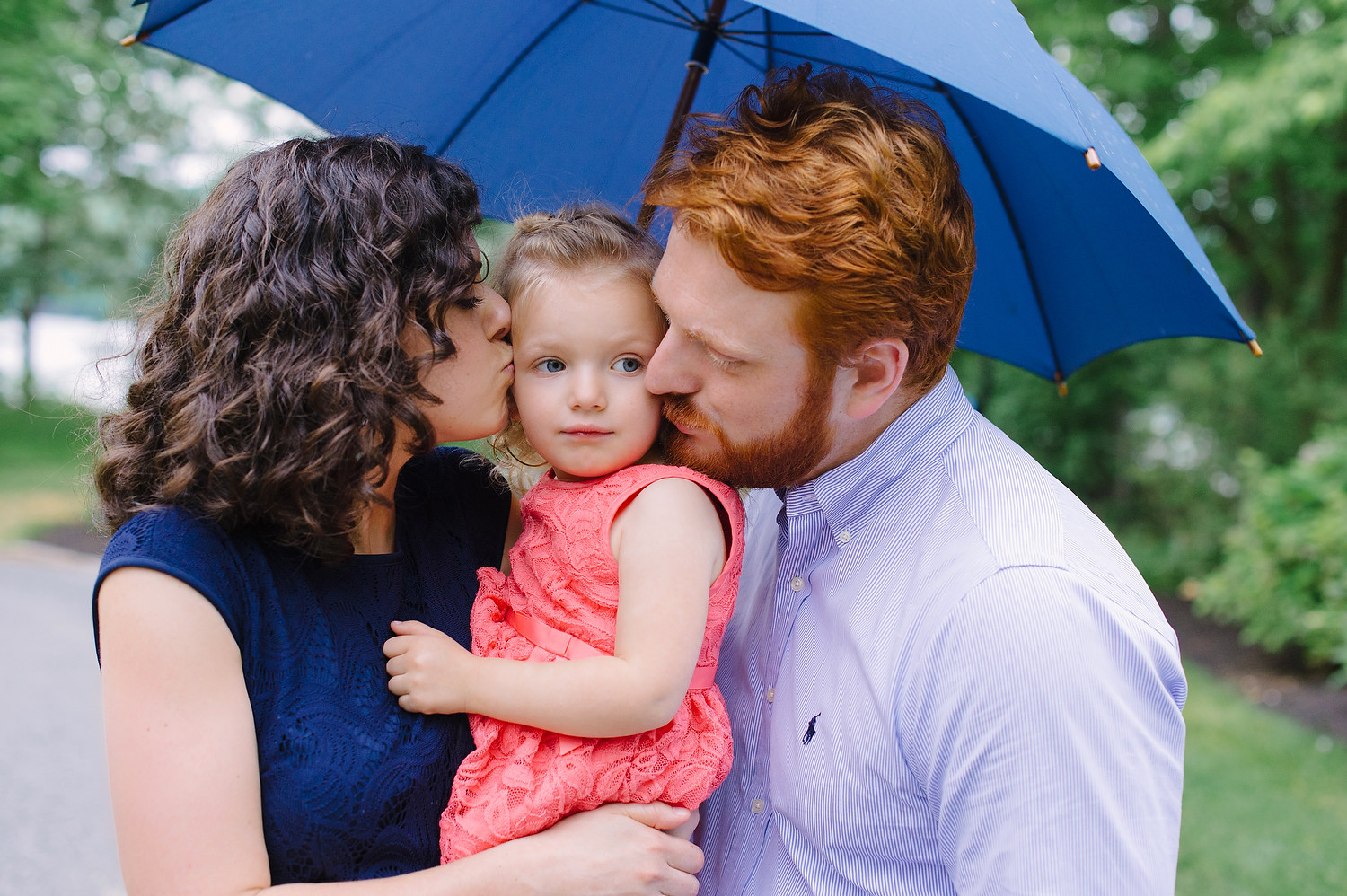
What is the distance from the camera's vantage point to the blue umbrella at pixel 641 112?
87.3 inches

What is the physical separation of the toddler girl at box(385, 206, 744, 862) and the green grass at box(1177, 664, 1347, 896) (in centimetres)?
400

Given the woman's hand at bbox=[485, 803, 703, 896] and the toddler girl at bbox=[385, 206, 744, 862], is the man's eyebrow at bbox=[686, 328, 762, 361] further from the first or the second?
the woman's hand at bbox=[485, 803, 703, 896]

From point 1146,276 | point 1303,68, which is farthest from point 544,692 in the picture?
point 1303,68

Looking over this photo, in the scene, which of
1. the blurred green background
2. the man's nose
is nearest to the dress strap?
the man's nose

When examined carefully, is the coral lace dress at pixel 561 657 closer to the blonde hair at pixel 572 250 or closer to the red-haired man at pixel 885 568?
the red-haired man at pixel 885 568

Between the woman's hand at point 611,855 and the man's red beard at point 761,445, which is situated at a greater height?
the man's red beard at point 761,445

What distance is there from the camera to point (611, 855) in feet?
5.90

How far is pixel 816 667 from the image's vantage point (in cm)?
196

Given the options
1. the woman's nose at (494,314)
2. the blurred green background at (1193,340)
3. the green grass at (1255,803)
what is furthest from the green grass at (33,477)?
the woman's nose at (494,314)

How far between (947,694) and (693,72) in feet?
5.38

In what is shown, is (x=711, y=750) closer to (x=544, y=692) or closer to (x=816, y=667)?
(x=816, y=667)

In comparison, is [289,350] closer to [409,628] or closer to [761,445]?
[409,628]

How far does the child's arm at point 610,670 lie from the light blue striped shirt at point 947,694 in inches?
12.1

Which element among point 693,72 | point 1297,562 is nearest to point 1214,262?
point 1297,562
